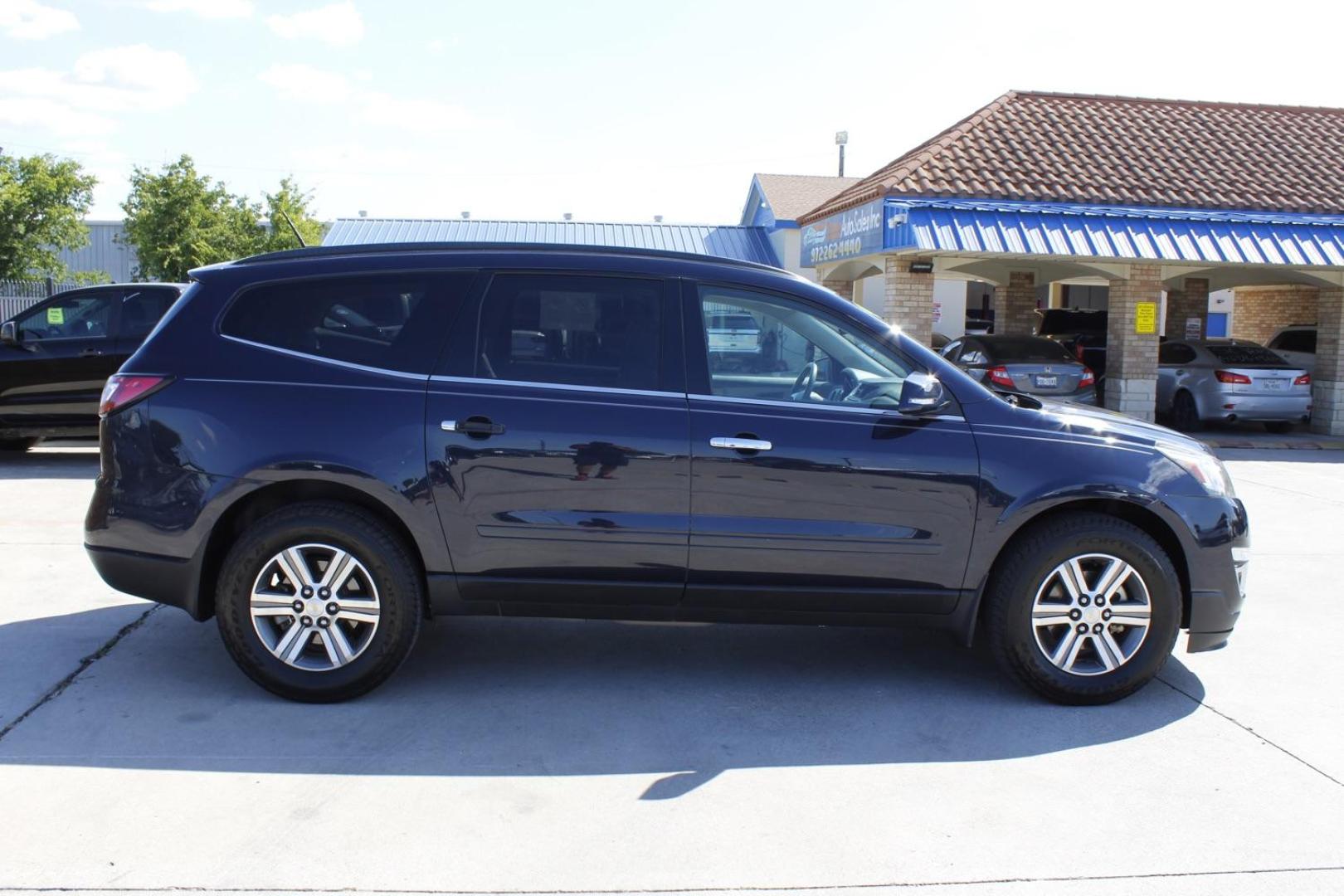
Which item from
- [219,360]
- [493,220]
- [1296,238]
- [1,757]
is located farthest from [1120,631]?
[493,220]

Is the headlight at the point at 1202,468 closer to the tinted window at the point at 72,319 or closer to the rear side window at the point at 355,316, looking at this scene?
the rear side window at the point at 355,316

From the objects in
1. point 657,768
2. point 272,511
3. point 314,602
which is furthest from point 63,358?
point 657,768

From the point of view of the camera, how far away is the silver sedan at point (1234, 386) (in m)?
17.2

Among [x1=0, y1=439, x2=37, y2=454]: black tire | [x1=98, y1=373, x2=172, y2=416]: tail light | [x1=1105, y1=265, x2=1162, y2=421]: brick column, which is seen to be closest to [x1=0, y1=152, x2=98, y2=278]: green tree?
[x1=0, y1=439, x2=37, y2=454]: black tire

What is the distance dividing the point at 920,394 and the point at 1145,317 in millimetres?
14672

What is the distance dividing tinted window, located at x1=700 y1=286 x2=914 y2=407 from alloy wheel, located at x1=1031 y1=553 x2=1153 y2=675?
3.45 ft

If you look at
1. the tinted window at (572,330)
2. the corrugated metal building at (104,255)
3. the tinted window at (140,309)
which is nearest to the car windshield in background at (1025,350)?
the tinted window at (140,309)

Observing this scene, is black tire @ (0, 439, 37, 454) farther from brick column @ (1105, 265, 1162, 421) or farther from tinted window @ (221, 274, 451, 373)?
brick column @ (1105, 265, 1162, 421)

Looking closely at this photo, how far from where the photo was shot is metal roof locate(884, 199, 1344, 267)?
1603 cm

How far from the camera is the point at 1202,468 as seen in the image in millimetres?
5016

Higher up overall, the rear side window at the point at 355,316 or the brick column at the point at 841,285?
the brick column at the point at 841,285

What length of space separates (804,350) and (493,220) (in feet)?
104

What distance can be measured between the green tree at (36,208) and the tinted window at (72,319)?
79.8 feet

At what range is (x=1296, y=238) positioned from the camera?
56.3ft
